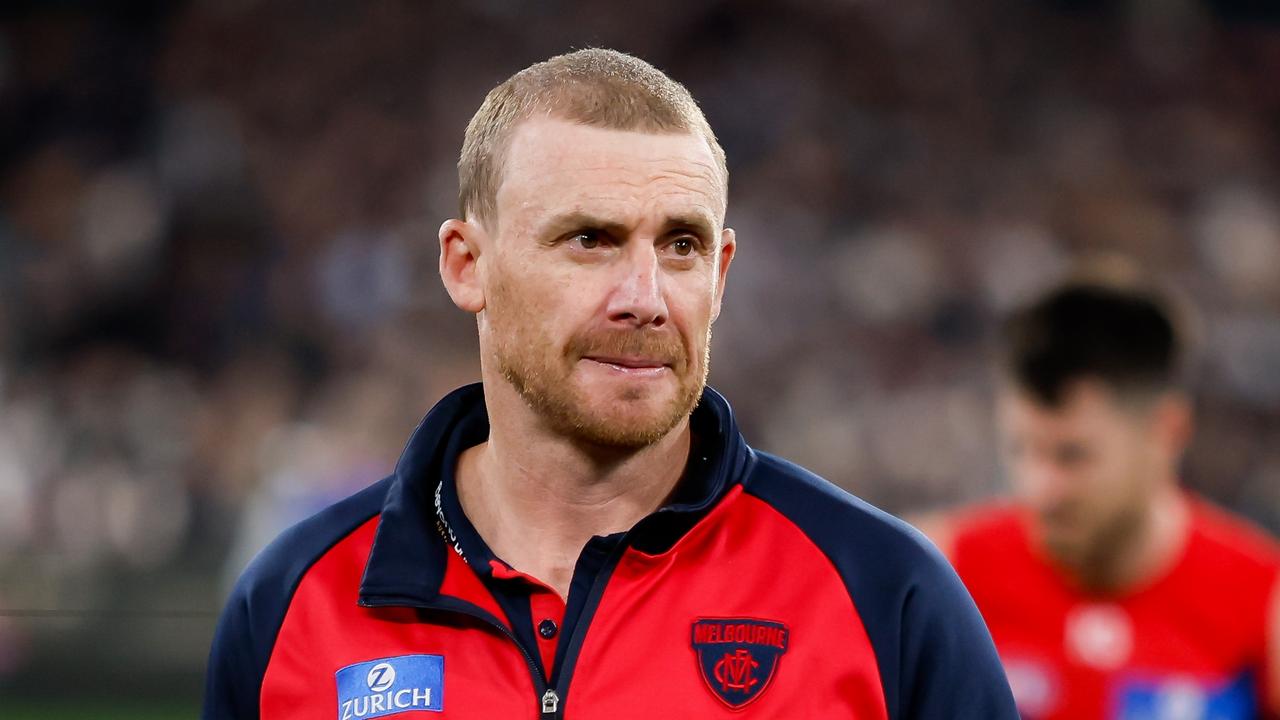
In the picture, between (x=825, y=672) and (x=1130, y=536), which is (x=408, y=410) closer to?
(x=1130, y=536)

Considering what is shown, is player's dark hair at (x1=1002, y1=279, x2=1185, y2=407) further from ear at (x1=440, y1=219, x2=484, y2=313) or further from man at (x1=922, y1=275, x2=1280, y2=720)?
ear at (x1=440, y1=219, x2=484, y2=313)

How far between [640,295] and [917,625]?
61cm

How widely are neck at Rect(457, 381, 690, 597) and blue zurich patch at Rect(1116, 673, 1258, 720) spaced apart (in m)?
2.59

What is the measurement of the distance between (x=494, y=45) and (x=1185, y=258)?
583 centimetres

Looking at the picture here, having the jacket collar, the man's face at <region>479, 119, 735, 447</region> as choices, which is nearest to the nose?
the man's face at <region>479, 119, 735, 447</region>

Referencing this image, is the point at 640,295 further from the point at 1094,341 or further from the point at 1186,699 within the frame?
the point at 1186,699

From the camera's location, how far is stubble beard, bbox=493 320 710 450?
2254 millimetres

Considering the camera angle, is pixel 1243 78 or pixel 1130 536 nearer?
pixel 1130 536

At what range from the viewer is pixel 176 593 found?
25.2 ft

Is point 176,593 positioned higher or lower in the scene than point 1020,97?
lower

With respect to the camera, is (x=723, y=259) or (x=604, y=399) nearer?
(x=604, y=399)

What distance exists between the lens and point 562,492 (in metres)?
2.45

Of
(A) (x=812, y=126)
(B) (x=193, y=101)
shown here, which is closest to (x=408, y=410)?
(B) (x=193, y=101)

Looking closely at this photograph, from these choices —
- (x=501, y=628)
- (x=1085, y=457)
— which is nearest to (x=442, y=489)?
(x=501, y=628)
